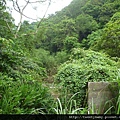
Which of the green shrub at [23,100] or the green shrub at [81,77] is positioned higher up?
the green shrub at [81,77]

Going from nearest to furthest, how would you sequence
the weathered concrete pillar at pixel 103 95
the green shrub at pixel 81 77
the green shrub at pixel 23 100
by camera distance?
the green shrub at pixel 23 100, the weathered concrete pillar at pixel 103 95, the green shrub at pixel 81 77

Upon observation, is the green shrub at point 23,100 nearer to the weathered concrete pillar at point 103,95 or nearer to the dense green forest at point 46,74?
the dense green forest at point 46,74

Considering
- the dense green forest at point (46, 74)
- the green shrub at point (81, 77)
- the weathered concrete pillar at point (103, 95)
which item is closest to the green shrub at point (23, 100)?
the dense green forest at point (46, 74)

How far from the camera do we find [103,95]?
198cm

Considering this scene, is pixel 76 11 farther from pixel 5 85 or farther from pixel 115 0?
pixel 5 85

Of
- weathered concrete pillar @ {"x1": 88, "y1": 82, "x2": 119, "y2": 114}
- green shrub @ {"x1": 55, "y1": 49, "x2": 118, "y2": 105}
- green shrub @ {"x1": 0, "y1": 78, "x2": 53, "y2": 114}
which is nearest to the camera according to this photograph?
green shrub @ {"x1": 0, "y1": 78, "x2": 53, "y2": 114}

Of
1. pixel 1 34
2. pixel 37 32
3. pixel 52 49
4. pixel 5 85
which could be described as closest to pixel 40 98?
pixel 5 85

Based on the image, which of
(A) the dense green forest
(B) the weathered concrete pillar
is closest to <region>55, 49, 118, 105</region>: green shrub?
(A) the dense green forest

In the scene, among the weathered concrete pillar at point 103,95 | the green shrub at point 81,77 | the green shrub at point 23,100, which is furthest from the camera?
the green shrub at point 81,77

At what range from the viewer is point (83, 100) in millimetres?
2648

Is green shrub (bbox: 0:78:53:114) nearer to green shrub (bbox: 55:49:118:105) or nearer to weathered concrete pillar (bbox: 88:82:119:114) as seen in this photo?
weathered concrete pillar (bbox: 88:82:119:114)

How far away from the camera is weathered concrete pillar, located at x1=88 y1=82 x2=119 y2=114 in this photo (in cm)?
188

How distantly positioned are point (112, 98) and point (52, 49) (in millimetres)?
12344

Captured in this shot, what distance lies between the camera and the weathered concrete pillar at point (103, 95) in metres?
1.88
